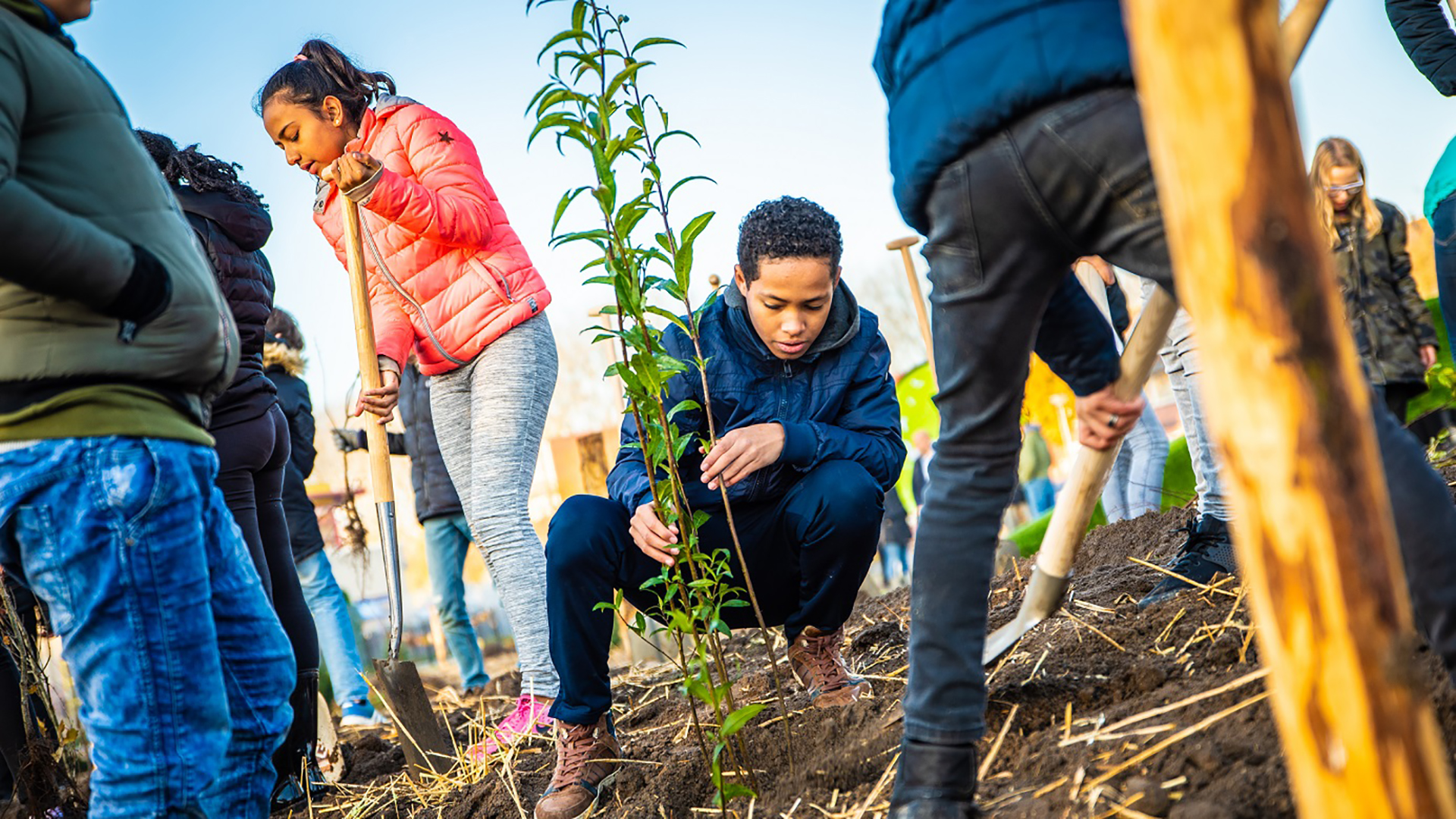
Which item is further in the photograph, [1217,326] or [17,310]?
[17,310]

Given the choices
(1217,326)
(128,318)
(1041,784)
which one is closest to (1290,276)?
(1217,326)

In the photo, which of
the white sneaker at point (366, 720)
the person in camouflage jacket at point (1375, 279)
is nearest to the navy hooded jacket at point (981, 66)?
the white sneaker at point (366, 720)

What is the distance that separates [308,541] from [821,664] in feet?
9.83

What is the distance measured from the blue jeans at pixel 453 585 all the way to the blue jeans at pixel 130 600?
10.8ft

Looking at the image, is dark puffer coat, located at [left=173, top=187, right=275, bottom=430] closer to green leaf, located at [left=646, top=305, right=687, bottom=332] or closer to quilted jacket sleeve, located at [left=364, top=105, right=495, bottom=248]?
quilted jacket sleeve, located at [left=364, top=105, right=495, bottom=248]

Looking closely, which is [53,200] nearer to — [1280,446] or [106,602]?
[106,602]

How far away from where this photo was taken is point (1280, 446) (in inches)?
36.0

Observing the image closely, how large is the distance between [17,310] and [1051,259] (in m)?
1.63

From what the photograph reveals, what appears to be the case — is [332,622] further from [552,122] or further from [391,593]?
[552,122]

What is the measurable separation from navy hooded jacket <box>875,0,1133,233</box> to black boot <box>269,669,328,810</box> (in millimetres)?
2562

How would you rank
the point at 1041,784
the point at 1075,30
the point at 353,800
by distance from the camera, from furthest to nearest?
the point at 353,800 → the point at 1041,784 → the point at 1075,30

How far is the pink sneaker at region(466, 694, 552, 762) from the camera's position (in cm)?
311

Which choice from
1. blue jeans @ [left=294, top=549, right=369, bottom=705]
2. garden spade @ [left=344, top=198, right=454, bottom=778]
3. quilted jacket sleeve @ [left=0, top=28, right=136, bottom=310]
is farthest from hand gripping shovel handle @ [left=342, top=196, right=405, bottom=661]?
quilted jacket sleeve @ [left=0, top=28, right=136, bottom=310]

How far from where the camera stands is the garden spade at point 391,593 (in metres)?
3.40
